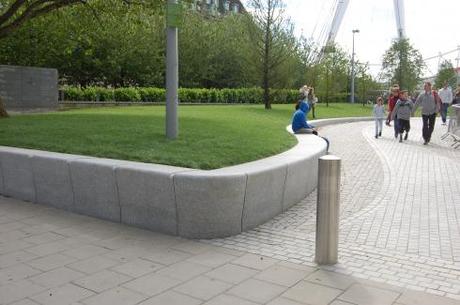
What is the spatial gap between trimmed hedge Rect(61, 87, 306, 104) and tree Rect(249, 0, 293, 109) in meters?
2.57

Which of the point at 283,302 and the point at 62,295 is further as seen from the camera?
the point at 62,295

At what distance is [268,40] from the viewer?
92.7 ft

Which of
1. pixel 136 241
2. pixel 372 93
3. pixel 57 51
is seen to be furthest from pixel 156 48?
pixel 136 241

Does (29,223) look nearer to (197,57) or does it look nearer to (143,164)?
(143,164)

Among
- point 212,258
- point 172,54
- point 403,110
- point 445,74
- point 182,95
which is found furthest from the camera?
point 445,74

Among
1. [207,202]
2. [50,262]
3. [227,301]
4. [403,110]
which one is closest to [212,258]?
[207,202]

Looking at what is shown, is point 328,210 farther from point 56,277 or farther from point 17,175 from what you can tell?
point 17,175

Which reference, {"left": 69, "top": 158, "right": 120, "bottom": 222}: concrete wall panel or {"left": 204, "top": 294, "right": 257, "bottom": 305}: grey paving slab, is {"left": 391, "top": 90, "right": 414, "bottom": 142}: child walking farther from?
{"left": 204, "top": 294, "right": 257, "bottom": 305}: grey paving slab

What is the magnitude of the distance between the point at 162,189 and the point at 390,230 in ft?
8.95

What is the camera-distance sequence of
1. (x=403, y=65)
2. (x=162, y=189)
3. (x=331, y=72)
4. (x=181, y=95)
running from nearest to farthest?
(x=162, y=189)
(x=181, y=95)
(x=331, y=72)
(x=403, y=65)

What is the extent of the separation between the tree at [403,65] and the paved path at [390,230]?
40.8 meters

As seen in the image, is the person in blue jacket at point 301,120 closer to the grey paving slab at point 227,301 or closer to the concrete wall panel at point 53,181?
the concrete wall panel at point 53,181

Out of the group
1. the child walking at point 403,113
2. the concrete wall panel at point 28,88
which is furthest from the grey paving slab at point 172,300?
the concrete wall panel at point 28,88

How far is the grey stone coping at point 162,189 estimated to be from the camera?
5.80 m
